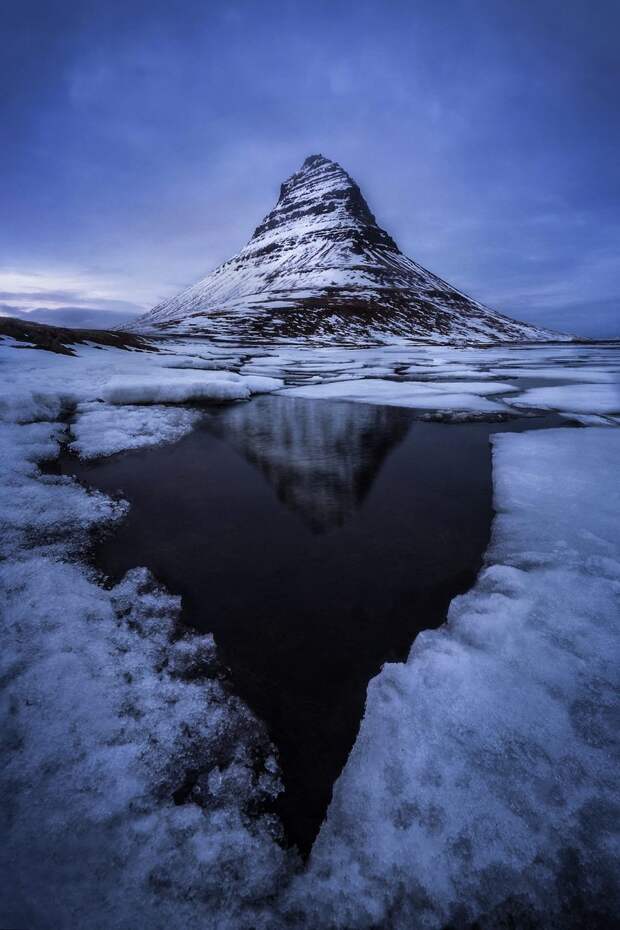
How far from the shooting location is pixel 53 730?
1.59 m

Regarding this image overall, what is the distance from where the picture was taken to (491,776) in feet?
4.93

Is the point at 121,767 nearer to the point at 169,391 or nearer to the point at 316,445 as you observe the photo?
the point at 316,445

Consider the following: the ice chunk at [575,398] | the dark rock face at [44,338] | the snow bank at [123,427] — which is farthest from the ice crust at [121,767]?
the dark rock face at [44,338]

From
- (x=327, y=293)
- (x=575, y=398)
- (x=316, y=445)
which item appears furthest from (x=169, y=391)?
(x=327, y=293)

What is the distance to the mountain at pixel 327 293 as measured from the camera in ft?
165

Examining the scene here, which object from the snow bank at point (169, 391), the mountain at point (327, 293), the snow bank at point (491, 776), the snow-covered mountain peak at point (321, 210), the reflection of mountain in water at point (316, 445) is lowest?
the snow bank at point (491, 776)

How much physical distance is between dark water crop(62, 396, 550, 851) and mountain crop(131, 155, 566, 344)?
32983 millimetres

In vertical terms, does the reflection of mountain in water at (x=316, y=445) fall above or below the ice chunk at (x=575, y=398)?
below

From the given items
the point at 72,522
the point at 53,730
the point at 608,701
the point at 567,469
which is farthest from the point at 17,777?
the point at 567,469

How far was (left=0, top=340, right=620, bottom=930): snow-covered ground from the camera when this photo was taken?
3.87ft

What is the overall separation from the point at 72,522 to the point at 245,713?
2.34 metres

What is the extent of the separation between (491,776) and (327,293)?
271ft

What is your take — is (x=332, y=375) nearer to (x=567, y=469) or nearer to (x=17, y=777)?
(x=567, y=469)

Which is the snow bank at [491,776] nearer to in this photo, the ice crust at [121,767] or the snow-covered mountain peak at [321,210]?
the ice crust at [121,767]
